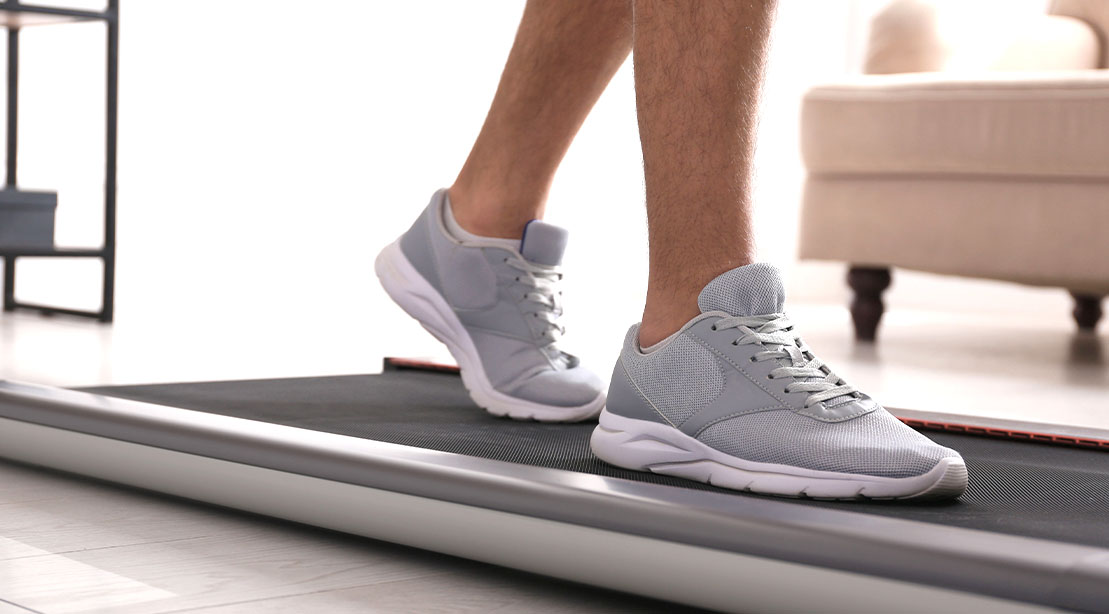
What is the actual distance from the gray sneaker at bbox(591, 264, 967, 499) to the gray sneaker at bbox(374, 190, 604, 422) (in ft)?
0.79

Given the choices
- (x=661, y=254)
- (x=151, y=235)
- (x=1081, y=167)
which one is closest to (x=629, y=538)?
(x=661, y=254)

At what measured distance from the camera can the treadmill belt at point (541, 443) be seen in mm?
729

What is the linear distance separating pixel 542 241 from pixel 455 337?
0.12 m

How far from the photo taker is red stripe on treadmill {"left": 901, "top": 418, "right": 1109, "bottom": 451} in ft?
3.65

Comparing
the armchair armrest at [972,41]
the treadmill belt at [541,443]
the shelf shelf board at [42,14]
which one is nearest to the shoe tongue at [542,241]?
the treadmill belt at [541,443]

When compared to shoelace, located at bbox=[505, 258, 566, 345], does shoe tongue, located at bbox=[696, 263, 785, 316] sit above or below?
above

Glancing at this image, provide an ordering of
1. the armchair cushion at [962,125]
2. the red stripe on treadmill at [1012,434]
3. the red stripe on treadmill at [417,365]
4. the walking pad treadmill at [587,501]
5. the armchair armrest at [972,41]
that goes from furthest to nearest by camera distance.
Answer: the armchair armrest at [972,41] < the armchair cushion at [962,125] < the red stripe on treadmill at [417,365] < the red stripe on treadmill at [1012,434] < the walking pad treadmill at [587,501]

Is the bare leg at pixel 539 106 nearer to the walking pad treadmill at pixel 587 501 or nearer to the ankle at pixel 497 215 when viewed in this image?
the ankle at pixel 497 215

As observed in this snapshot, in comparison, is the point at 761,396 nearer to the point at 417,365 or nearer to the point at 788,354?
the point at 788,354

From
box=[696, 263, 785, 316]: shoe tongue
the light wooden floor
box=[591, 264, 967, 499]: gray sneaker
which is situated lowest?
the light wooden floor

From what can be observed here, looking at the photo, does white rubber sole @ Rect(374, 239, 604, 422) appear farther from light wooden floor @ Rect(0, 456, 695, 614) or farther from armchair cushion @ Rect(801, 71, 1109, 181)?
armchair cushion @ Rect(801, 71, 1109, 181)

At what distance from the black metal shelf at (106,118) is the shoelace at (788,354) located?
1.98 metres

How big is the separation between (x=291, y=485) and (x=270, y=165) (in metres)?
3.01

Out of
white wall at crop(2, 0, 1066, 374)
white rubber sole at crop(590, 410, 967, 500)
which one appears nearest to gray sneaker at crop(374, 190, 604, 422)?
white rubber sole at crop(590, 410, 967, 500)
